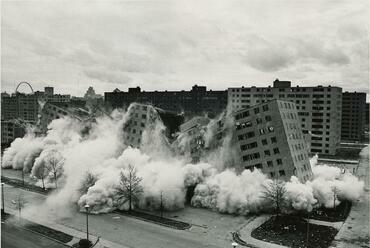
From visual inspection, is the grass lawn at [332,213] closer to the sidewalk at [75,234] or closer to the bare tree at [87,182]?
the sidewalk at [75,234]

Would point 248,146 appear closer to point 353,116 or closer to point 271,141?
point 271,141

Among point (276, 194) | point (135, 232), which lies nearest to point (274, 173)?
point (276, 194)

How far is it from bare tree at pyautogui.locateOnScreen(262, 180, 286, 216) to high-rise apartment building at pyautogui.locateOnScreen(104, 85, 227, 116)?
7621 centimetres

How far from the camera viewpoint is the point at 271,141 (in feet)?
171

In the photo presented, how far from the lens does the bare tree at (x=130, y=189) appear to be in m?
49.1

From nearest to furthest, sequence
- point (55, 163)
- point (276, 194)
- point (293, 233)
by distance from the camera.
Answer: point (293, 233), point (276, 194), point (55, 163)

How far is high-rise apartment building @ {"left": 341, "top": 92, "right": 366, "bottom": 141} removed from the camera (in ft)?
482

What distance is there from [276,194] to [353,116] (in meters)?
116

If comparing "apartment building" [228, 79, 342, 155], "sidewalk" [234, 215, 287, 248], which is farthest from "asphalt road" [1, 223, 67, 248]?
"apartment building" [228, 79, 342, 155]

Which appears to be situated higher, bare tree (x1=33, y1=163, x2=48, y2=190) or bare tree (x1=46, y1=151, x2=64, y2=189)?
bare tree (x1=46, y1=151, x2=64, y2=189)

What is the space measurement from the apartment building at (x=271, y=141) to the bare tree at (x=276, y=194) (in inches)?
160

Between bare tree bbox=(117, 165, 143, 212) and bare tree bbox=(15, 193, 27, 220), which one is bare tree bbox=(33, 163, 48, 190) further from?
bare tree bbox=(117, 165, 143, 212)

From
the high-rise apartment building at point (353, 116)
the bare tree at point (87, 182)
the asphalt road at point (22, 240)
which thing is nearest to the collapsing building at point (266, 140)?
the bare tree at point (87, 182)

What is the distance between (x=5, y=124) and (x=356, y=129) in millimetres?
130356
